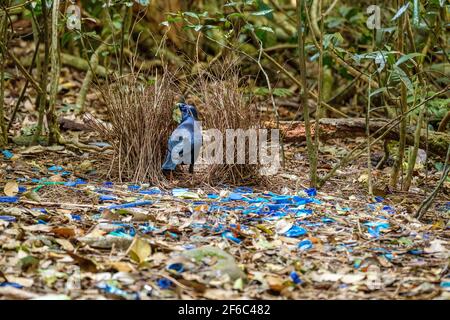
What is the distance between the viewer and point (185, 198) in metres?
3.40

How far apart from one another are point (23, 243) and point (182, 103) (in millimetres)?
1487

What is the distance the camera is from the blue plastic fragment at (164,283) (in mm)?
2299

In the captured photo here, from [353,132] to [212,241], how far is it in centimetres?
198

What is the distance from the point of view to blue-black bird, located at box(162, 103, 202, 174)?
3.69 meters

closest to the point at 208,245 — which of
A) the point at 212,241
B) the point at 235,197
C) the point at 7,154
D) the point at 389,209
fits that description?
the point at 212,241

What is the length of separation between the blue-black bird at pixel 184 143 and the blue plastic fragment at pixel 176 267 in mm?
1305

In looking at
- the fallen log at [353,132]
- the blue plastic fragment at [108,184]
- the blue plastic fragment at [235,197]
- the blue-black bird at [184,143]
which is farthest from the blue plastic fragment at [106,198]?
the fallen log at [353,132]

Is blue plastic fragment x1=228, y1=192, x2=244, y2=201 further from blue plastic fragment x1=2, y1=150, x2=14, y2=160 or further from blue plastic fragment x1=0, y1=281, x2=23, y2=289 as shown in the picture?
blue plastic fragment x1=2, y1=150, x2=14, y2=160

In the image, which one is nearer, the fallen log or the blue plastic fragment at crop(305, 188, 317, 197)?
the blue plastic fragment at crop(305, 188, 317, 197)

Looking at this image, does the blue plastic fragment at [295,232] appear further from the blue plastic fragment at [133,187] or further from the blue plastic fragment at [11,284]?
the blue plastic fragment at [11,284]

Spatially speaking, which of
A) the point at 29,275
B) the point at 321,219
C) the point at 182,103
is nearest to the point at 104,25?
the point at 182,103

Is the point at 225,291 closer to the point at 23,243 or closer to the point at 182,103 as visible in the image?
the point at 23,243

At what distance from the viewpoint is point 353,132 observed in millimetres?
4453

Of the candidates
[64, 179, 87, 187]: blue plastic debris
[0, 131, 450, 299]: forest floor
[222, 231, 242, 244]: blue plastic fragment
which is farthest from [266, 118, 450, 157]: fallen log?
[222, 231, 242, 244]: blue plastic fragment
